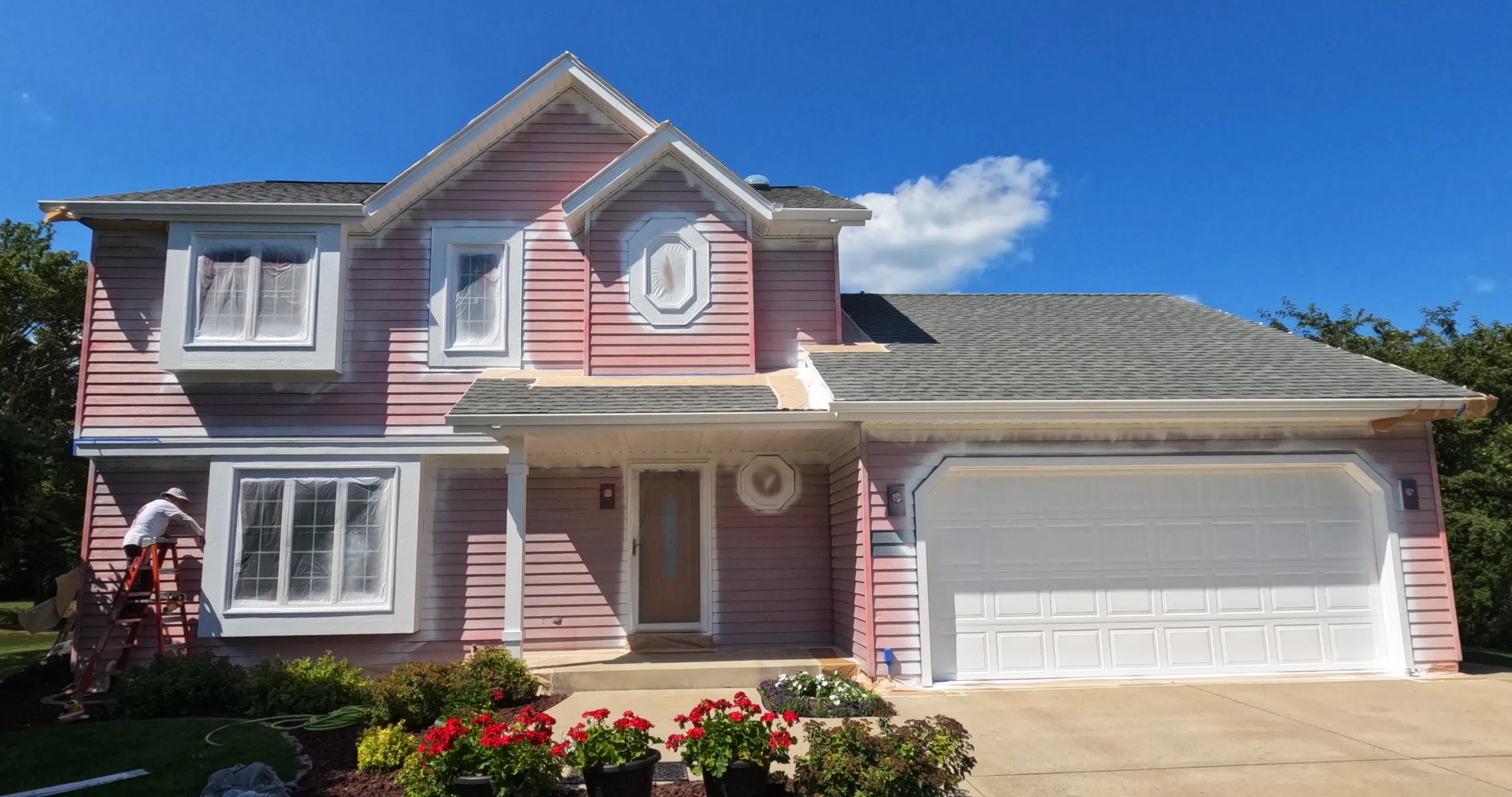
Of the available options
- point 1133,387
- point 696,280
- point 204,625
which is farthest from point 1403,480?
point 204,625

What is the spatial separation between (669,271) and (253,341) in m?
4.55

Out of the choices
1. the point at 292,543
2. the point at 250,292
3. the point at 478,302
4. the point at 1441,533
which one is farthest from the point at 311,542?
the point at 1441,533

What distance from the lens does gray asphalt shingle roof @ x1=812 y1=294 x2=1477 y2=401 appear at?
9000 millimetres

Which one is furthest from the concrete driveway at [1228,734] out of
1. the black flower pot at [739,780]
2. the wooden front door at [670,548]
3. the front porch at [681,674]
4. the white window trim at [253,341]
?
the white window trim at [253,341]

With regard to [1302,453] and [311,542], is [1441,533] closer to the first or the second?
[1302,453]

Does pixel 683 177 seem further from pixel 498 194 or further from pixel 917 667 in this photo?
pixel 917 667

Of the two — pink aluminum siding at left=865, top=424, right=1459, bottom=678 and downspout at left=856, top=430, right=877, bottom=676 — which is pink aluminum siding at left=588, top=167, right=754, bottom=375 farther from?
pink aluminum siding at left=865, top=424, right=1459, bottom=678

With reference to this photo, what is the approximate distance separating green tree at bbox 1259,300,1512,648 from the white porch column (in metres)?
12.7

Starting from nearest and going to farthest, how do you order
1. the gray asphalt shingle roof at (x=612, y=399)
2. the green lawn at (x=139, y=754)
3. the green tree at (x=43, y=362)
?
the green lawn at (x=139, y=754), the gray asphalt shingle roof at (x=612, y=399), the green tree at (x=43, y=362)

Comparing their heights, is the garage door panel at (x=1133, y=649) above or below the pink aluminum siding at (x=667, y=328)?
below

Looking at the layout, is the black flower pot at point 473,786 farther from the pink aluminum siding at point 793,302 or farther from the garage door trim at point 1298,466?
the pink aluminum siding at point 793,302

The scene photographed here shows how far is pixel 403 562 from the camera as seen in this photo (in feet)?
32.2

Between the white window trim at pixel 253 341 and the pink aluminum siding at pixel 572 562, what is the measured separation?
2.69m

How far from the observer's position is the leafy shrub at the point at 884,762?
4477mm
